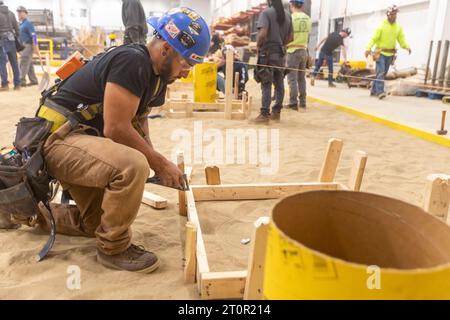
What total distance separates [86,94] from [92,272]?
0.93 m

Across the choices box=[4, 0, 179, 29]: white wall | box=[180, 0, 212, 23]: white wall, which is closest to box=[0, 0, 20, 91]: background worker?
box=[4, 0, 179, 29]: white wall

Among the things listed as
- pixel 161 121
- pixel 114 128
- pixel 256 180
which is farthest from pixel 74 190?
pixel 161 121

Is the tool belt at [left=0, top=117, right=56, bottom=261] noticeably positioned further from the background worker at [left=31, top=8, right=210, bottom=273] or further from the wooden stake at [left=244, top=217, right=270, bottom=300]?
the wooden stake at [left=244, top=217, right=270, bottom=300]

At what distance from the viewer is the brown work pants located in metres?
1.94

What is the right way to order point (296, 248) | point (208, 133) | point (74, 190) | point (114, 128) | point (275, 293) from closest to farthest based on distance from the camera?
1. point (296, 248)
2. point (275, 293)
3. point (114, 128)
4. point (74, 190)
5. point (208, 133)

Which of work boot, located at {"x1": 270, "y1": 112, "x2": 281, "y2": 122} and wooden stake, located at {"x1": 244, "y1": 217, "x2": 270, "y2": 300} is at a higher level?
wooden stake, located at {"x1": 244, "y1": 217, "x2": 270, "y2": 300}

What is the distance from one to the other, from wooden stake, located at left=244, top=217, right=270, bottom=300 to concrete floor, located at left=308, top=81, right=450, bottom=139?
4534 millimetres

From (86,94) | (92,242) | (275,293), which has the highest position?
(86,94)

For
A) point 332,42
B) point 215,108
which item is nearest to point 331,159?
point 215,108

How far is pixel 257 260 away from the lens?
1.48m

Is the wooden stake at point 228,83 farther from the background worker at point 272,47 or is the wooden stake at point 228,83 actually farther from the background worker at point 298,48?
the background worker at point 298,48

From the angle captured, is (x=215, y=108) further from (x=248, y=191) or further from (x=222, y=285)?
(x=222, y=285)
